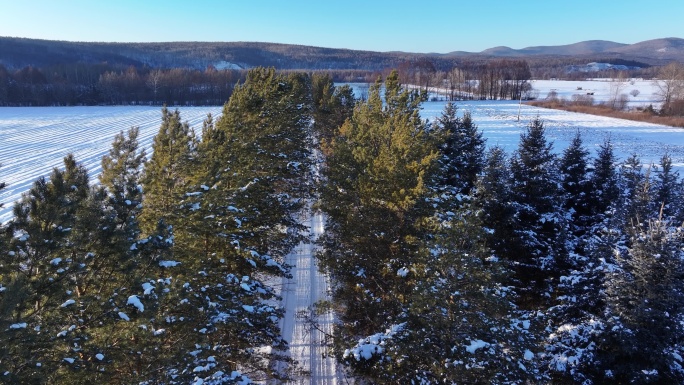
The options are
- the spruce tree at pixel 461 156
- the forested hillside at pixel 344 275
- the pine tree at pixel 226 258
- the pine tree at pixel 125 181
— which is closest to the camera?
the forested hillside at pixel 344 275

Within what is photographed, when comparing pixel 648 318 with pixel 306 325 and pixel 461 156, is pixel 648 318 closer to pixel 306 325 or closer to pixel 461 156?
pixel 306 325

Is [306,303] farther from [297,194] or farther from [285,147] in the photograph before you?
[285,147]

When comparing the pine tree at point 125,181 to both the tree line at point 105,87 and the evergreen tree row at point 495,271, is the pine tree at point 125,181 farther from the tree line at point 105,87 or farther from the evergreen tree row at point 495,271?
the tree line at point 105,87

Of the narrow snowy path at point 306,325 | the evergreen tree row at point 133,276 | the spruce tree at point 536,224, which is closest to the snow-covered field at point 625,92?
the spruce tree at point 536,224

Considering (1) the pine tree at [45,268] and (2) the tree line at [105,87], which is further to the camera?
(2) the tree line at [105,87]

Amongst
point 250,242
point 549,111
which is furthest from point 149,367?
point 549,111

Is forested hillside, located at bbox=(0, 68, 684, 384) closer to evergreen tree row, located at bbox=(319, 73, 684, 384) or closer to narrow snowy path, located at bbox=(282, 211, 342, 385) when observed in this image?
evergreen tree row, located at bbox=(319, 73, 684, 384)
